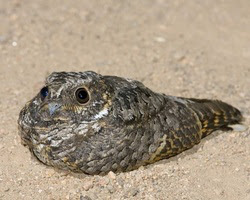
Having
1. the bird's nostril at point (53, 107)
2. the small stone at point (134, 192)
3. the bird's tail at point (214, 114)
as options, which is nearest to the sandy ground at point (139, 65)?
the small stone at point (134, 192)

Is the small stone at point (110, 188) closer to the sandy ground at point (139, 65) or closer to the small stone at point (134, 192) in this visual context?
the sandy ground at point (139, 65)

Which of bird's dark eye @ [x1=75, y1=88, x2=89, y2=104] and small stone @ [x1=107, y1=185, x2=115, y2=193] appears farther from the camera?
small stone @ [x1=107, y1=185, x2=115, y2=193]

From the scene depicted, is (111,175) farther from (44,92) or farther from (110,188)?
(44,92)

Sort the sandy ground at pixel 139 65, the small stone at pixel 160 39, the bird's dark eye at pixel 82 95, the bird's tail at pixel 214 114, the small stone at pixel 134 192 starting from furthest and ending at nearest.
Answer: the small stone at pixel 160 39
the bird's tail at pixel 214 114
the sandy ground at pixel 139 65
the small stone at pixel 134 192
the bird's dark eye at pixel 82 95

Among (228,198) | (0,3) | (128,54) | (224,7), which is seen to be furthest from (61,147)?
(224,7)

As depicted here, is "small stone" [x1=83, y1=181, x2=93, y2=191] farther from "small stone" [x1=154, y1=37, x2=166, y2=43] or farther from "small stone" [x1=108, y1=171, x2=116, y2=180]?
"small stone" [x1=154, y1=37, x2=166, y2=43]

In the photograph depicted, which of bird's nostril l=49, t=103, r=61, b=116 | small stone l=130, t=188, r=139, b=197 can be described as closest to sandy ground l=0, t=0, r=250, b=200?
small stone l=130, t=188, r=139, b=197
